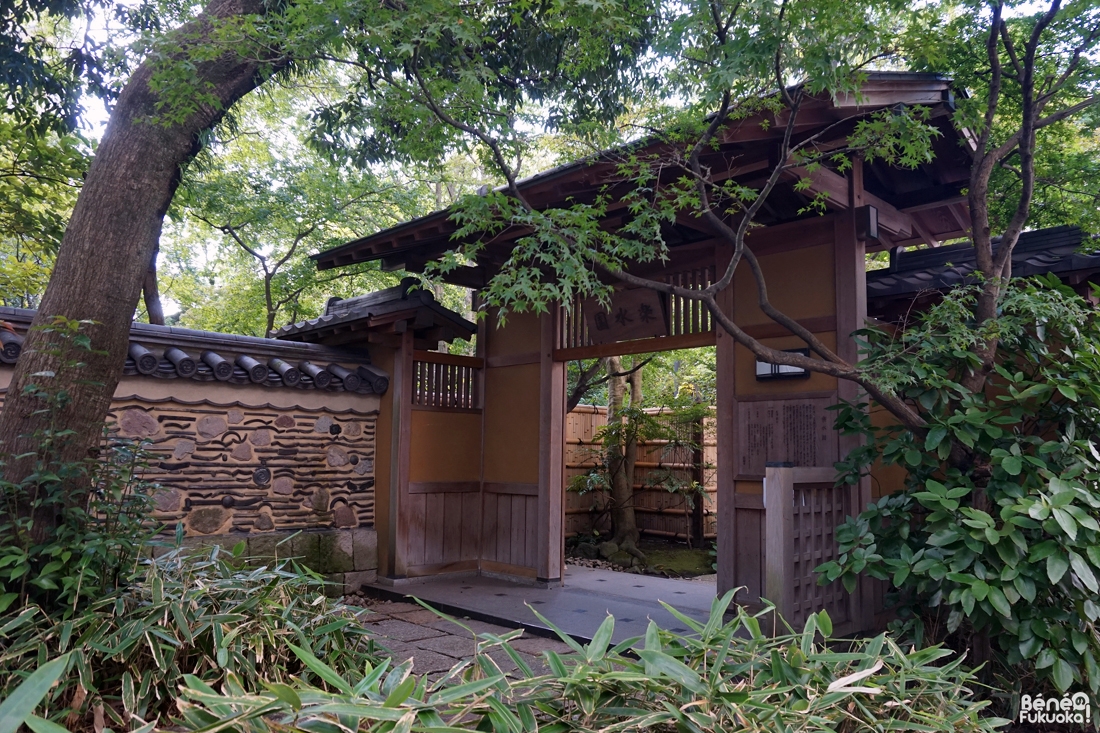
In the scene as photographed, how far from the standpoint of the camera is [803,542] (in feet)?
15.8

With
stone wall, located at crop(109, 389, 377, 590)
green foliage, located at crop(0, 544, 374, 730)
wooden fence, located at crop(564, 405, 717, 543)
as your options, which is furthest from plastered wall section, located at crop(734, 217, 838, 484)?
wooden fence, located at crop(564, 405, 717, 543)

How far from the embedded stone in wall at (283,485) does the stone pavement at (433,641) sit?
1348 mm

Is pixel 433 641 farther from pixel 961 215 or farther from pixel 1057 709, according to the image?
pixel 961 215

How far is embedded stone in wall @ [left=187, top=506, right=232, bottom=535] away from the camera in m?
6.63

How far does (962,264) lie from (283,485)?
5.99 m

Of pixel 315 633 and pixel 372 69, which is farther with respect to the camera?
pixel 372 69

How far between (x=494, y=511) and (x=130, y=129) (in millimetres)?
5337

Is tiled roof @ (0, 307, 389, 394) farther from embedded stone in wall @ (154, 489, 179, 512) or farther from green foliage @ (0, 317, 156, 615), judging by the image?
green foliage @ (0, 317, 156, 615)

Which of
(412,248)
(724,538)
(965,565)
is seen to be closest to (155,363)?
(412,248)

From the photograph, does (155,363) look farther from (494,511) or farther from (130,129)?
(494,511)

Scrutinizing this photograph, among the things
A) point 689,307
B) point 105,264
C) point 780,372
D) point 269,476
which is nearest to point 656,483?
point 689,307

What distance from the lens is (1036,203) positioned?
617 centimetres

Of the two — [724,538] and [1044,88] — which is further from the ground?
[1044,88]

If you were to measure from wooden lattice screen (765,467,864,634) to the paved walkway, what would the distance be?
1100 millimetres
